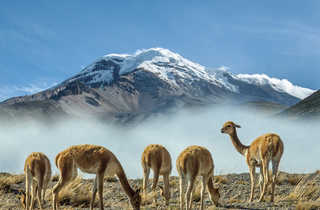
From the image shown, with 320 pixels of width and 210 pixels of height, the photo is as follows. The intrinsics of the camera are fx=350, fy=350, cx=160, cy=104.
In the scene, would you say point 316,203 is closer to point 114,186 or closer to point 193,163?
point 193,163

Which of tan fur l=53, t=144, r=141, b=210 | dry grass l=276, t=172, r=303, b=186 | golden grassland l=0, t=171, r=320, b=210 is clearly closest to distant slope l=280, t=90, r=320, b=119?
dry grass l=276, t=172, r=303, b=186

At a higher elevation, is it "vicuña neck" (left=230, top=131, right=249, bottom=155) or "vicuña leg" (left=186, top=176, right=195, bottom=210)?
"vicuña neck" (left=230, top=131, right=249, bottom=155)

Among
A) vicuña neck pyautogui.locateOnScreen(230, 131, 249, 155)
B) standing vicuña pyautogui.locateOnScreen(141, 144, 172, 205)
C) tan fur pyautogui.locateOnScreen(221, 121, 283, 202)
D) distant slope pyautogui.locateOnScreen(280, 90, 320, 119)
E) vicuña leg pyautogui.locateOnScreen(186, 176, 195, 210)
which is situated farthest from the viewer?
distant slope pyautogui.locateOnScreen(280, 90, 320, 119)

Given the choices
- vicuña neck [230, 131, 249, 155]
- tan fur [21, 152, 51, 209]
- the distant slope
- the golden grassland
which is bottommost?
the golden grassland

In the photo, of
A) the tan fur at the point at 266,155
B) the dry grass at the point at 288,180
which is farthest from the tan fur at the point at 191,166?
the dry grass at the point at 288,180

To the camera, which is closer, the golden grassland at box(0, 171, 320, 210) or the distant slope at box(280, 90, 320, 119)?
the golden grassland at box(0, 171, 320, 210)

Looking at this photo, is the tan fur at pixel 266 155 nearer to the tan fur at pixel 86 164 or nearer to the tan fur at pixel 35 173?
the tan fur at pixel 86 164

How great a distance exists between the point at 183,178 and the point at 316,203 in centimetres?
372

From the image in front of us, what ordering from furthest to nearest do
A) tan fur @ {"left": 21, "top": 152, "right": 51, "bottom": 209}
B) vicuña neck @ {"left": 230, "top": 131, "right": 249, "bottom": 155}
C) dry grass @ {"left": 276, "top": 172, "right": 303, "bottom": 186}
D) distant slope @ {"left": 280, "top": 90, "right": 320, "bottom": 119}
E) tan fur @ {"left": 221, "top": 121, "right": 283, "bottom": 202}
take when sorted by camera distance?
distant slope @ {"left": 280, "top": 90, "right": 320, "bottom": 119}
dry grass @ {"left": 276, "top": 172, "right": 303, "bottom": 186}
vicuña neck @ {"left": 230, "top": 131, "right": 249, "bottom": 155}
tan fur @ {"left": 221, "top": 121, "right": 283, "bottom": 202}
tan fur @ {"left": 21, "top": 152, "right": 51, "bottom": 209}

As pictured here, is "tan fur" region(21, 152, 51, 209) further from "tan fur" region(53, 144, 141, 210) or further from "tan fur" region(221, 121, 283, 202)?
"tan fur" region(221, 121, 283, 202)

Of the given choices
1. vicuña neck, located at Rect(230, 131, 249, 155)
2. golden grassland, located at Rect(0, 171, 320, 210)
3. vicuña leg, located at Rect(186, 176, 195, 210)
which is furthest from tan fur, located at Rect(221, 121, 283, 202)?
vicuña leg, located at Rect(186, 176, 195, 210)

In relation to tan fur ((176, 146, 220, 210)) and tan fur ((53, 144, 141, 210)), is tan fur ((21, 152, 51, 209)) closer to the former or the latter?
tan fur ((53, 144, 141, 210))

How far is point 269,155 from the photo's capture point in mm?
10539

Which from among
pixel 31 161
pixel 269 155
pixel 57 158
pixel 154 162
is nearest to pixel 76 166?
pixel 57 158
